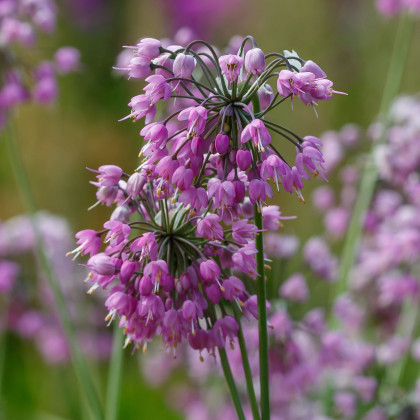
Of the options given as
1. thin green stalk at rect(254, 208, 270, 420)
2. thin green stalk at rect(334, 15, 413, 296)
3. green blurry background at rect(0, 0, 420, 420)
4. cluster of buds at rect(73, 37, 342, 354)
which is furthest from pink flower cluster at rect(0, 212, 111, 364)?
thin green stalk at rect(254, 208, 270, 420)

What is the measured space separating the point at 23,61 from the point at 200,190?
1.70 meters

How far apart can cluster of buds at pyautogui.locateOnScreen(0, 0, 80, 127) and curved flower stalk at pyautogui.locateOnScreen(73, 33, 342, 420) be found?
4.39ft

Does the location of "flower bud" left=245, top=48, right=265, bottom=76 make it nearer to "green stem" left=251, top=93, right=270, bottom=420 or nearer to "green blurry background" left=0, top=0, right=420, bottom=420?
"green stem" left=251, top=93, right=270, bottom=420

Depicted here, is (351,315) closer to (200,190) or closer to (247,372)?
(247,372)

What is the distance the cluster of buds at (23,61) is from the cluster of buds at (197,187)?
134cm

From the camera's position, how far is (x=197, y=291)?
4.43 ft

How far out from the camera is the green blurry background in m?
5.75

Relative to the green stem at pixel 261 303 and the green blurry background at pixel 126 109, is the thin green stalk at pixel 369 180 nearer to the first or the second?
the green stem at pixel 261 303

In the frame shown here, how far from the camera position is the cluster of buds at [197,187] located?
4.10ft

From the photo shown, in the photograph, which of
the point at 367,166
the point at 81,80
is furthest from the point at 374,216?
the point at 81,80

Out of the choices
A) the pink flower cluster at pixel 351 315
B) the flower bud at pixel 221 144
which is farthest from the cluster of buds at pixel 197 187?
the pink flower cluster at pixel 351 315

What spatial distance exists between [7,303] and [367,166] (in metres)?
1.61

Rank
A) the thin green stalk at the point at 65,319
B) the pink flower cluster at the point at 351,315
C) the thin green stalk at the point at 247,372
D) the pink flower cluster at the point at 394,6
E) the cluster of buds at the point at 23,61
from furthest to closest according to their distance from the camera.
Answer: the pink flower cluster at the point at 394,6
the cluster of buds at the point at 23,61
the pink flower cluster at the point at 351,315
the thin green stalk at the point at 65,319
the thin green stalk at the point at 247,372

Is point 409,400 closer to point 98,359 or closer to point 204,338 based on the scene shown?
point 204,338
